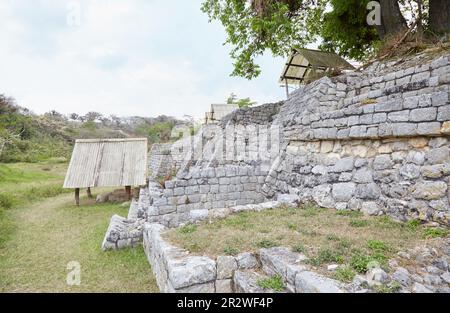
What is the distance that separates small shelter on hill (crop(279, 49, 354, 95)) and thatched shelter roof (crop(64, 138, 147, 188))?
298 inches

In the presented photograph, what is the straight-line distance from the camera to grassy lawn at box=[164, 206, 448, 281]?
2.68 metres

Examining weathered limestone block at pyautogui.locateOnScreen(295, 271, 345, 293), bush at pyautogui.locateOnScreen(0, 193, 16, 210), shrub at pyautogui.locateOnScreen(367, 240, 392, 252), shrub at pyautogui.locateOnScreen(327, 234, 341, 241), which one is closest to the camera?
weathered limestone block at pyautogui.locateOnScreen(295, 271, 345, 293)

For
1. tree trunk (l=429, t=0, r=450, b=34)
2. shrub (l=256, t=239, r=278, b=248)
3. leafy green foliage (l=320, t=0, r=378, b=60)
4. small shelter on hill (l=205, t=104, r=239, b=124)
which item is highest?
leafy green foliage (l=320, t=0, r=378, b=60)

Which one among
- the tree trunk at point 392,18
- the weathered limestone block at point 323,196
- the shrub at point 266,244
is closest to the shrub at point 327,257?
the shrub at point 266,244

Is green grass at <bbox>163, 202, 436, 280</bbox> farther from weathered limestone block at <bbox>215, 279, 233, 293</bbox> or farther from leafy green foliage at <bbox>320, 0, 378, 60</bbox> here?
leafy green foliage at <bbox>320, 0, 378, 60</bbox>

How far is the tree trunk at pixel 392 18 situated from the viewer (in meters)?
7.73

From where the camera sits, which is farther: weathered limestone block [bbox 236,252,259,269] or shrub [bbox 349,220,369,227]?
shrub [bbox 349,220,369,227]

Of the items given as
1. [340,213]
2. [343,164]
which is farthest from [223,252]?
[343,164]

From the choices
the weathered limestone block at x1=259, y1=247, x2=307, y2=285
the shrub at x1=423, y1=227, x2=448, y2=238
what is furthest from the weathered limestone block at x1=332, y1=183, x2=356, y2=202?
the weathered limestone block at x1=259, y1=247, x2=307, y2=285

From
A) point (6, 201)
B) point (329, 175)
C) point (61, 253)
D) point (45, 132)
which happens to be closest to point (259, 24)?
point (329, 175)

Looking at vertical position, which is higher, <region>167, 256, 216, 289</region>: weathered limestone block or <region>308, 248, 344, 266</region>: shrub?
<region>308, 248, 344, 266</region>: shrub

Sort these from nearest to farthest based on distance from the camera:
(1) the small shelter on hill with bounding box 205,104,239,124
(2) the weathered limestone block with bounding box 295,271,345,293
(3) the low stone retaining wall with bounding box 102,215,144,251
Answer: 1. (2) the weathered limestone block with bounding box 295,271,345,293
2. (3) the low stone retaining wall with bounding box 102,215,144,251
3. (1) the small shelter on hill with bounding box 205,104,239,124

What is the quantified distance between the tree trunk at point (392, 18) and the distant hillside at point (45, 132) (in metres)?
21.1
